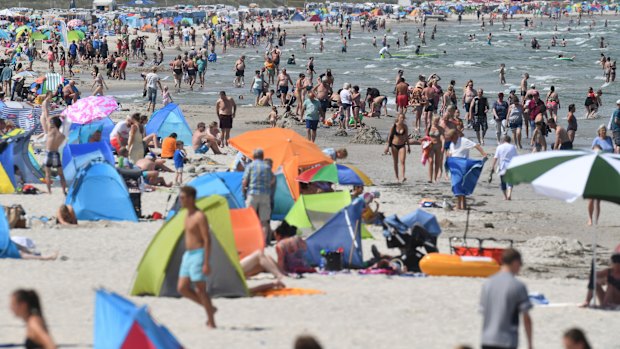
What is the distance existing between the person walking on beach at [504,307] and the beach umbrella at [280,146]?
8.05m

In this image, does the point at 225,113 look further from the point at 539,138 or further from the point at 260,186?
the point at 260,186

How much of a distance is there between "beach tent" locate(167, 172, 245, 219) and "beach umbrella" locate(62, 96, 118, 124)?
21.9 feet

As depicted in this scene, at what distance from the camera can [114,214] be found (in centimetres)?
1460

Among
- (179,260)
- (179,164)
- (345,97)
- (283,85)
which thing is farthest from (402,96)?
(179,260)

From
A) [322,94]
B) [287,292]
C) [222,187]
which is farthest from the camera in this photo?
[322,94]

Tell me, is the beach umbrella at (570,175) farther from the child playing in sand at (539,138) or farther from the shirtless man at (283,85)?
the shirtless man at (283,85)

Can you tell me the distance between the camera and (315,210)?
528 inches

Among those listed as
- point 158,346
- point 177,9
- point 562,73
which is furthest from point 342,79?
point 177,9

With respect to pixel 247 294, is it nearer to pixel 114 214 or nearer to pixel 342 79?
pixel 114 214

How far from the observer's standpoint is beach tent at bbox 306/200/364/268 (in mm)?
12219

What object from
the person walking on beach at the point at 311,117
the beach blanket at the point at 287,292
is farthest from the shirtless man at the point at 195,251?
the person walking on beach at the point at 311,117

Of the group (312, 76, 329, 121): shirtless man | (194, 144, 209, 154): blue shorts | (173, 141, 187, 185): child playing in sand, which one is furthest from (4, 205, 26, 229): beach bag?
(312, 76, 329, 121): shirtless man

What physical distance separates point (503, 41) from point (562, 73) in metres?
30.7

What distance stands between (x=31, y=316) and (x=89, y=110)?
14280 millimetres
